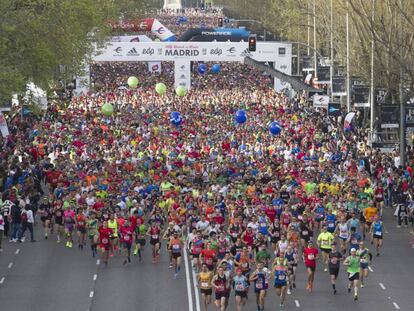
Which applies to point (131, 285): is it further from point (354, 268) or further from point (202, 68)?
point (202, 68)

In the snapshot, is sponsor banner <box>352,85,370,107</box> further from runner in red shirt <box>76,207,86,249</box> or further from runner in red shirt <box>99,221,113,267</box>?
runner in red shirt <box>99,221,113,267</box>

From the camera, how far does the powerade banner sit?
92.1m

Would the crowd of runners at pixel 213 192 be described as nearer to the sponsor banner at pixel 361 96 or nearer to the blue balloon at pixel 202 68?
the sponsor banner at pixel 361 96

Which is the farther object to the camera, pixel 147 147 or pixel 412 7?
pixel 412 7

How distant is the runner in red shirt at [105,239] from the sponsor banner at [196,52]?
46.4 m

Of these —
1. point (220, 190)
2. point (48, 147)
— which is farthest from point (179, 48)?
point (220, 190)

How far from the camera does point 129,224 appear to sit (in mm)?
30438

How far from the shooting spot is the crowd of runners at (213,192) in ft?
90.0

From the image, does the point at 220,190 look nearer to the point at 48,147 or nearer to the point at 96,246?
the point at 96,246

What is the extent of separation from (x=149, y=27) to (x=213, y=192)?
194 feet

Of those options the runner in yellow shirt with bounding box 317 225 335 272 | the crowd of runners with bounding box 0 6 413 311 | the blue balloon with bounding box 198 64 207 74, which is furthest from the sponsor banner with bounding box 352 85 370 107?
the blue balloon with bounding box 198 64 207 74

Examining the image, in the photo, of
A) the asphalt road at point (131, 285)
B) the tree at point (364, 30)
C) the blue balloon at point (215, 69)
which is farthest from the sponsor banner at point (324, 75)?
the asphalt road at point (131, 285)

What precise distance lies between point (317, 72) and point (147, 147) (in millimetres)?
19106

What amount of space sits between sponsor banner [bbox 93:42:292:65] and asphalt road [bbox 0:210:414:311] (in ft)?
145
